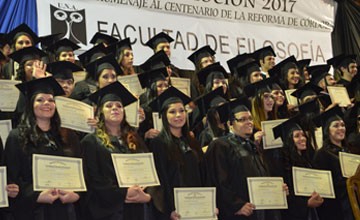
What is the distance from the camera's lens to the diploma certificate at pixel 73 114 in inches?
200

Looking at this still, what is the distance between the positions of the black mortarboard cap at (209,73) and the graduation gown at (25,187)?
245 cm

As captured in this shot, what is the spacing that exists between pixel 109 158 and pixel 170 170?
1.98 ft

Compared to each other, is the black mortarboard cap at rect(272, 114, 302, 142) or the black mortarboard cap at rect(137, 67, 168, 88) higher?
the black mortarboard cap at rect(137, 67, 168, 88)

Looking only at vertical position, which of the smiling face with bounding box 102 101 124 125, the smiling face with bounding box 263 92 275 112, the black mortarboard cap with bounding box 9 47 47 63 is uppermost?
the black mortarboard cap with bounding box 9 47 47 63

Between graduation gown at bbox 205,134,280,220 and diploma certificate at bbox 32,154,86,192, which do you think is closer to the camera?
diploma certificate at bbox 32,154,86,192

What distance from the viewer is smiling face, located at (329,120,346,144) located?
654 cm

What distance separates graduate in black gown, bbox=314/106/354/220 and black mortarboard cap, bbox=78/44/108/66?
7.39ft

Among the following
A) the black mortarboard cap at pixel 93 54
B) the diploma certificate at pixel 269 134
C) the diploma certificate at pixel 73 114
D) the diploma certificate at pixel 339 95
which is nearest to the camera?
the diploma certificate at pixel 73 114

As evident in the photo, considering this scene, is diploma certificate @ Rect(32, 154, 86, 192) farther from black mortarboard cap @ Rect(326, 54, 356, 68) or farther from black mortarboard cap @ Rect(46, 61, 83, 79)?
black mortarboard cap @ Rect(326, 54, 356, 68)

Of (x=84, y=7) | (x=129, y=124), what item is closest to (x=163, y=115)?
(x=129, y=124)

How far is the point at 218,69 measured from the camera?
6867 mm

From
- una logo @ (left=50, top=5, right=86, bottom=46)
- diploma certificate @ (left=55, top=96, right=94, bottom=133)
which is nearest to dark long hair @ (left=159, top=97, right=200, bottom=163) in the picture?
diploma certificate @ (left=55, top=96, right=94, bottom=133)

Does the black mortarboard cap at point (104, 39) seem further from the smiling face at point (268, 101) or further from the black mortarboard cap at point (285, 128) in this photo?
the black mortarboard cap at point (285, 128)

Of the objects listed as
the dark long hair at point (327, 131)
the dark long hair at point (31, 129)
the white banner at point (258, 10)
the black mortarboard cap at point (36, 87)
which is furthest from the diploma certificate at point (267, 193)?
the white banner at point (258, 10)
